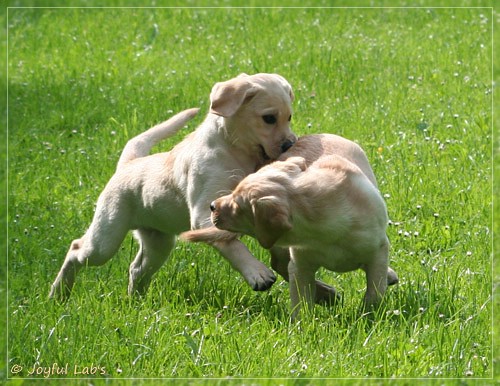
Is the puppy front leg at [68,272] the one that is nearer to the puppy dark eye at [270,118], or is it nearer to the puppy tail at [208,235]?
the puppy tail at [208,235]

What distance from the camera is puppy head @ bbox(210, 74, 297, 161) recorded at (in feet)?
19.6

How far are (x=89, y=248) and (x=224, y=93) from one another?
1.50 metres

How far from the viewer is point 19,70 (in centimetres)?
1168

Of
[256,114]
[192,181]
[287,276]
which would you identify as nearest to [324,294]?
[287,276]

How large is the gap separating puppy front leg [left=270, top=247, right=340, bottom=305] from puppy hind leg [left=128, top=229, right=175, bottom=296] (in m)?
0.87

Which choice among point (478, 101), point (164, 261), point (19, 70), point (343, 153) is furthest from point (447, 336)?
point (19, 70)

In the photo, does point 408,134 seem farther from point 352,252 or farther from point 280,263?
point 352,252

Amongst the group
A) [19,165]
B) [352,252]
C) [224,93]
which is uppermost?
[224,93]

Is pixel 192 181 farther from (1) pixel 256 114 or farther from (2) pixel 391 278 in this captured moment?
(2) pixel 391 278

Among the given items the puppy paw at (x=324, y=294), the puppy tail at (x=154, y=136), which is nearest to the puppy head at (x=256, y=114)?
the puppy paw at (x=324, y=294)

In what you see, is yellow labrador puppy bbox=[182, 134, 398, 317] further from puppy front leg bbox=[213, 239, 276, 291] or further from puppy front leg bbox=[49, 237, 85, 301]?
puppy front leg bbox=[49, 237, 85, 301]

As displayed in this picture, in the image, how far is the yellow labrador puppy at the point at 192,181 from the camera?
19.6 ft

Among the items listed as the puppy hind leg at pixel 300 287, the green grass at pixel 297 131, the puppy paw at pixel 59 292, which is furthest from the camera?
the puppy paw at pixel 59 292

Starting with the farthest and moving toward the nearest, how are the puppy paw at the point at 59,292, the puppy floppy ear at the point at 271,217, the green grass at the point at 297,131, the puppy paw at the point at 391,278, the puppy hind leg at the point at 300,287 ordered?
the puppy paw at the point at 59,292
the puppy paw at the point at 391,278
the puppy hind leg at the point at 300,287
the green grass at the point at 297,131
the puppy floppy ear at the point at 271,217
